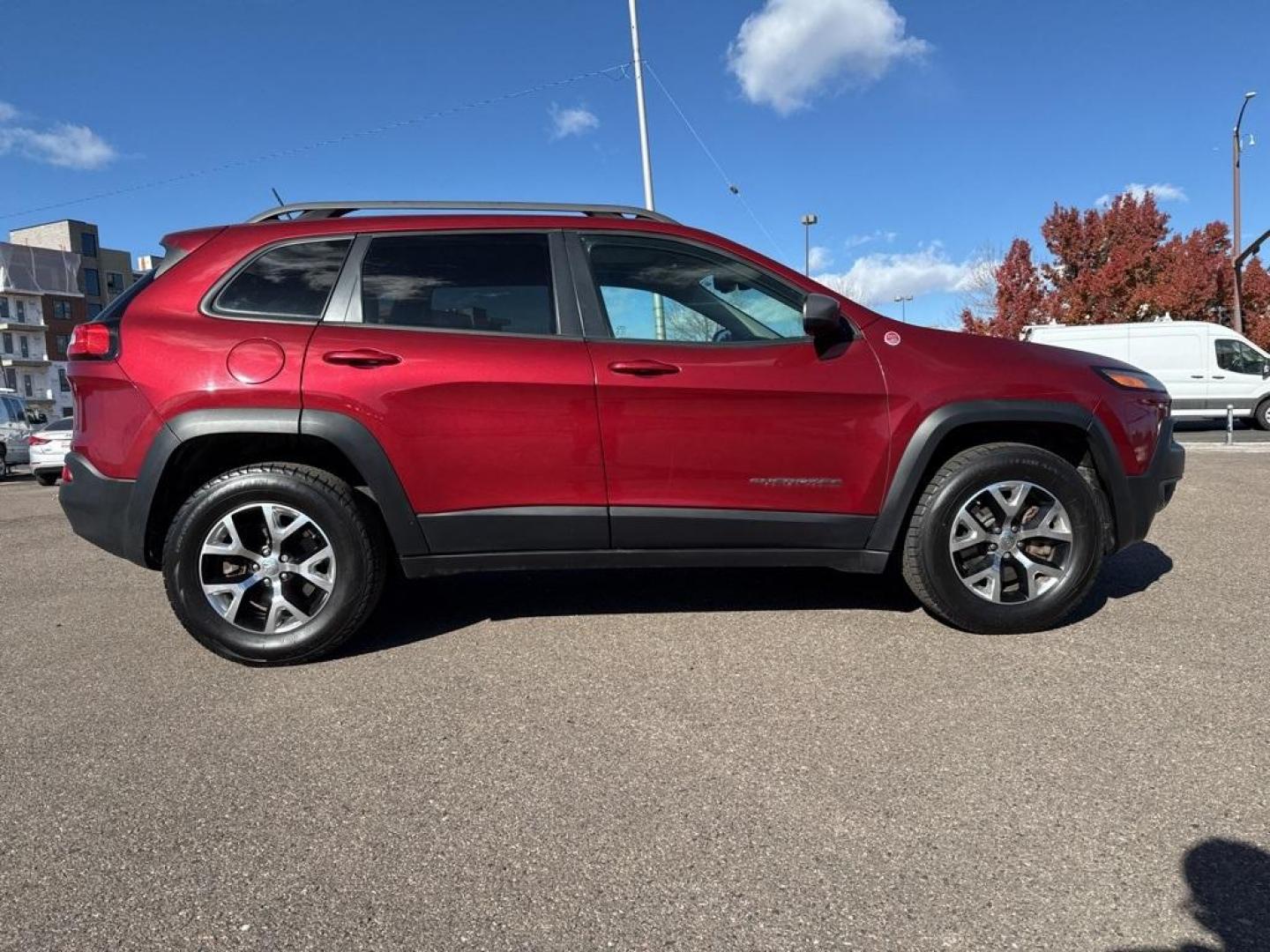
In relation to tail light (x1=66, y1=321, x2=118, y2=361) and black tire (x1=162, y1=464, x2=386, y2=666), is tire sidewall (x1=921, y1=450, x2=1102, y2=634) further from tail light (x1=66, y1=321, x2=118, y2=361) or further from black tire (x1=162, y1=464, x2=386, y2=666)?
tail light (x1=66, y1=321, x2=118, y2=361)

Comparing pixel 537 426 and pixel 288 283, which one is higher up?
pixel 288 283

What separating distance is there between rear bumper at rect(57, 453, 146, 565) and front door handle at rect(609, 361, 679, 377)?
205 cm

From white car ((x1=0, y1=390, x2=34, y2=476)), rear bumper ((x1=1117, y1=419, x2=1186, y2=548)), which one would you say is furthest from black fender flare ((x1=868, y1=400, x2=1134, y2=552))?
white car ((x1=0, y1=390, x2=34, y2=476))

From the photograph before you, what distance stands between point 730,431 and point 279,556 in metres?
1.96

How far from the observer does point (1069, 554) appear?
3.58 m

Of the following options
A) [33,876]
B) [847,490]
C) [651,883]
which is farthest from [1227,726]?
[33,876]

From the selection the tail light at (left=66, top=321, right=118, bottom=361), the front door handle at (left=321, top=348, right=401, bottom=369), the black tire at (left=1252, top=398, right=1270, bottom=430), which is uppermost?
the tail light at (left=66, top=321, right=118, bottom=361)

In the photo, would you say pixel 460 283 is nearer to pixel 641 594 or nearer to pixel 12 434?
pixel 641 594

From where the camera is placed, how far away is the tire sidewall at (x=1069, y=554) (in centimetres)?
350

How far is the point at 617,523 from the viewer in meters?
3.43

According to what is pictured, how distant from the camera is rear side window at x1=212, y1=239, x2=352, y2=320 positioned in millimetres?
3393

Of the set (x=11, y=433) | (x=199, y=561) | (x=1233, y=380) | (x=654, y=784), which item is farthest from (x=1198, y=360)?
(x=11, y=433)

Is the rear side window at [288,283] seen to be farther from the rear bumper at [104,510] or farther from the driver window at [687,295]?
the driver window at [687,295]

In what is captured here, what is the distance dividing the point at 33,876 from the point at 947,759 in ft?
8.25
